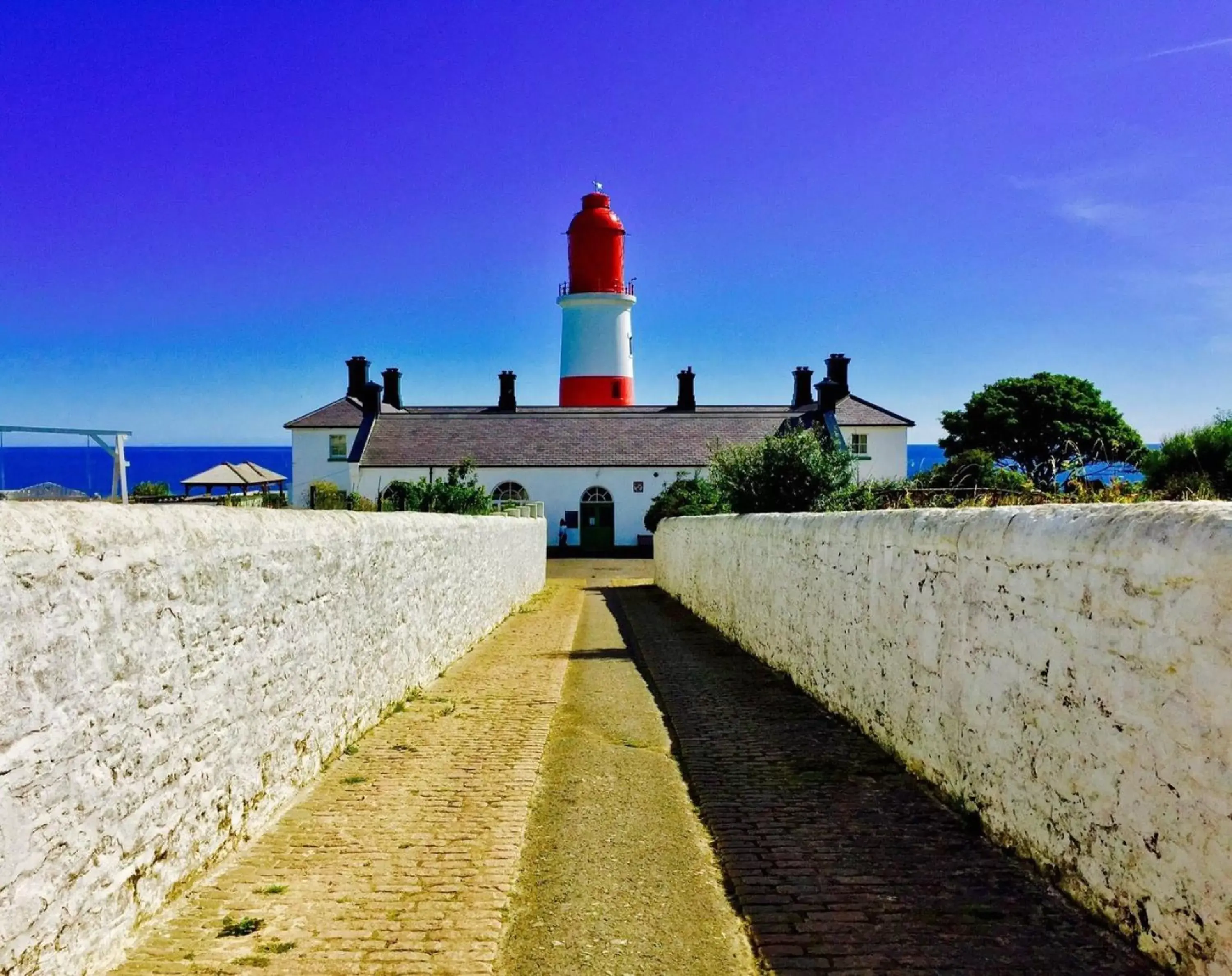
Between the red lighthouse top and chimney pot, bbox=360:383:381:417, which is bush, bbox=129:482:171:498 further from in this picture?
the red lighthouse top

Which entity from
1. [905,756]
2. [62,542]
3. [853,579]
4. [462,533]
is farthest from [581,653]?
[62,542]

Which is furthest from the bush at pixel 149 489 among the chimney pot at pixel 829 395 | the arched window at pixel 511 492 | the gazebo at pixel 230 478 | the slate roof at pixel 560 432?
the chimney pot at pixel 829 395

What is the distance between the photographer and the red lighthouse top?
45.0 metres

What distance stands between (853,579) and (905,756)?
150cm

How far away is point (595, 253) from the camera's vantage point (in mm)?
45031

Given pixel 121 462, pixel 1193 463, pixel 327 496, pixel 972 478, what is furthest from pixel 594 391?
pixel 1193 463

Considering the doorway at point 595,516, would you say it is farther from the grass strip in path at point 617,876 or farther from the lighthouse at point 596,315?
the grass strip in path at point 617,876

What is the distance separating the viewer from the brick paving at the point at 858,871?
3680 millimetres

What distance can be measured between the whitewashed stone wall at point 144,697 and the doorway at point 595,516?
3400cm

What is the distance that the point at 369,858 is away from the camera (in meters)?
4.71

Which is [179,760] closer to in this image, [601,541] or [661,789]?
[661,789]

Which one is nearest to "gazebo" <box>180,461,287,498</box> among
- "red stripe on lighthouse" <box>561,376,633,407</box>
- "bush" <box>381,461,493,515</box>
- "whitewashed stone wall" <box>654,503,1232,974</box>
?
"bush" <box>381,461,493,515</box>

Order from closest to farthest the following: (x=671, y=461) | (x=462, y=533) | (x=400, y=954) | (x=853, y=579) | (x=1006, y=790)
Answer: (x=400, y=954)
(x=1006, y=790)
(x=853, y=579)
(x=462, y=533)
(x=671, y=461)

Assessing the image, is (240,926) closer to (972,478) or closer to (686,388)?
(972,478)
